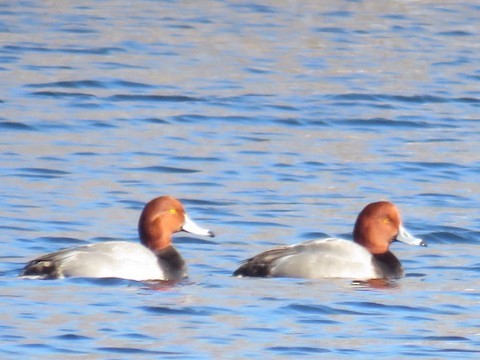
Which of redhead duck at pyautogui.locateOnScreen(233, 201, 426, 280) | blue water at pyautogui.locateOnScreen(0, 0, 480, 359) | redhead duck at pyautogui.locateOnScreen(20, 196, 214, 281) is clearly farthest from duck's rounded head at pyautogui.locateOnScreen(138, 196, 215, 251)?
redhead duck at pyautogui.locateOnScreen(233, 201, 426, 280)

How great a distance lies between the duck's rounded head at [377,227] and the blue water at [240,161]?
1.05ft

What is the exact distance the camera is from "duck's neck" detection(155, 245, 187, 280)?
36.1ft

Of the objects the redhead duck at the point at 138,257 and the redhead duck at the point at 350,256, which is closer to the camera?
the redhead duck at the point at 138,257

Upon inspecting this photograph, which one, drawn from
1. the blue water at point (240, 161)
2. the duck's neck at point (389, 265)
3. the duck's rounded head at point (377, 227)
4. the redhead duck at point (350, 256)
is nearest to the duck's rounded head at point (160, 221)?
the blue water at point (240, 161)

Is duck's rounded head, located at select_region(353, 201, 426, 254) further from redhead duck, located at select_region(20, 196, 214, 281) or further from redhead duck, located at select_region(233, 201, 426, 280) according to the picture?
redhead duck, located at select_region(20, 196, 214, 281)

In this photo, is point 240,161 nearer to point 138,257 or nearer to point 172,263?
point 172,263

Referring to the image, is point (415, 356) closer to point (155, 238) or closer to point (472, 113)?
point (155, 238)

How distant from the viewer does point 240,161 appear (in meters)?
15.5

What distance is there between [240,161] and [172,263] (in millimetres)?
4406

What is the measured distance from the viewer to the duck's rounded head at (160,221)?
11367 mm

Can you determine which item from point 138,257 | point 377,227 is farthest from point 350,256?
point 138,257

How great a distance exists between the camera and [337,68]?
21.3 metres

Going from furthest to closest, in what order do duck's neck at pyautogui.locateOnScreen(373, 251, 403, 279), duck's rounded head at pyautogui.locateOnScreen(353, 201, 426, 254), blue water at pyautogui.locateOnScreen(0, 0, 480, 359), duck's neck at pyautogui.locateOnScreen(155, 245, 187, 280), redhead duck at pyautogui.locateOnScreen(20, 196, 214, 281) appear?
duck's rounded head at pyautogui.locateOnScreen(353, 201, 426, 254) < duck's neck at pyautogui.locateOnScreen(373, 251, 403, 279) < duck's neck at pyautogui.locateOnScreen(155, 245, 187, 280) < redhead duck at pyautogui.locateOnScreen(20, 196, 214, 281) < blue water at pyautogui.locateOnScreen(0, 0, 480, 359)

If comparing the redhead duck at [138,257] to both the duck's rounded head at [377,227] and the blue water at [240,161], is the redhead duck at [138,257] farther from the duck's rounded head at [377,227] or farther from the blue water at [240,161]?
the duck's rounded head at [377,227]
